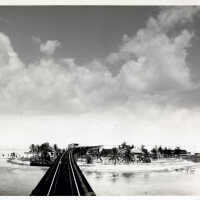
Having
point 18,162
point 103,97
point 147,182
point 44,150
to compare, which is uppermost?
point 103,97

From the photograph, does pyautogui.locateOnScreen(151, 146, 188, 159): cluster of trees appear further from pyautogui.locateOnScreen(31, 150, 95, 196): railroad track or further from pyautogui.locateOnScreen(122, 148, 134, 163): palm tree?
pyautogui.locateOnScreen(31, 150, 95, 196): railroad track

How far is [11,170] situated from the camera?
4.14m

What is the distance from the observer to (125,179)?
13.6 feet

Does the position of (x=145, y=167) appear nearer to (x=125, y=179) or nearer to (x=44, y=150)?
(x=125, y=179)

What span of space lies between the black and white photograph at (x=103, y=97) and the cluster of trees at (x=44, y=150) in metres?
0.01

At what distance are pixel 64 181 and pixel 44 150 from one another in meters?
0.41

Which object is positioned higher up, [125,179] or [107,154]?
[107,154]

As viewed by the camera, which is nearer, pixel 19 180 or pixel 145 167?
pixel 19 180

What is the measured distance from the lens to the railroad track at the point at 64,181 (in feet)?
13.3

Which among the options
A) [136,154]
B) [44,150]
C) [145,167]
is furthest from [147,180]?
[44,150]

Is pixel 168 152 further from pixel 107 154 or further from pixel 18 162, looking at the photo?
pixel 18 162

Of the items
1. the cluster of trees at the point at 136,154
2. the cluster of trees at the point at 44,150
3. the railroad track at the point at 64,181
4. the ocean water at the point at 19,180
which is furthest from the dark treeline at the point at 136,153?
the ocean water at the point at 19,180

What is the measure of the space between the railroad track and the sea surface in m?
0.06
